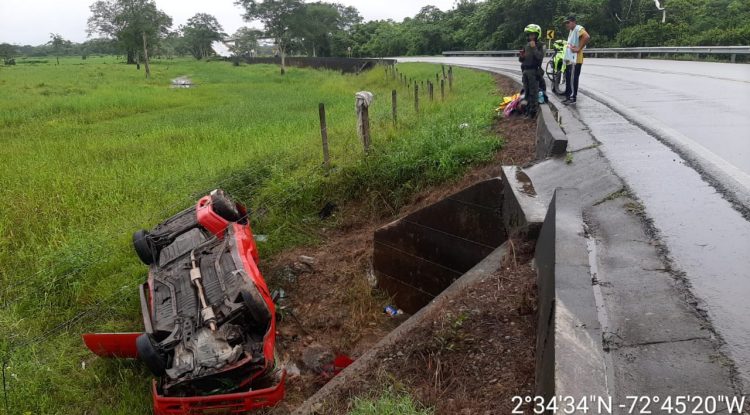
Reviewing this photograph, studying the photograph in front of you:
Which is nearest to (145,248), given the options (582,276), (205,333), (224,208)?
(224,208)

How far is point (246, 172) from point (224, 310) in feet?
15.3

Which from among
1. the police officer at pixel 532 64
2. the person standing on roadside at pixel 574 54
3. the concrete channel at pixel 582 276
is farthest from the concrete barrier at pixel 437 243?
the person standing on roadside at pixel 574 54

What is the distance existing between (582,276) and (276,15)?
150 feet

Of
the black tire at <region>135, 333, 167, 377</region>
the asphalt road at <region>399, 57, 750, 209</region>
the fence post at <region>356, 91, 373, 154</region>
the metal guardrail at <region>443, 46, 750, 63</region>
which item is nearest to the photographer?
the black tire at <region>135, 333, 167, 377</region>

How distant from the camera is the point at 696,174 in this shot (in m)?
4.59

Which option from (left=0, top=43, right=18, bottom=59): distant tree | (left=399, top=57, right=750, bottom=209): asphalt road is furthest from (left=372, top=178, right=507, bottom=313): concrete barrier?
(left=0, top=43, right=18, bottom=59): distant tree

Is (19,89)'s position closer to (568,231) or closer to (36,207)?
(36,207)

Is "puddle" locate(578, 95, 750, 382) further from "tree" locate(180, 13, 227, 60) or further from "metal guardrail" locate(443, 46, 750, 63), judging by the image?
"tree" locate(180, 13, 227, 60)

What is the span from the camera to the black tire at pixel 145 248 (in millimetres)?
5664

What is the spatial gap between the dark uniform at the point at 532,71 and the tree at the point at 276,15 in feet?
125

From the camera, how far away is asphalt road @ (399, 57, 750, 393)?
2.78 meters

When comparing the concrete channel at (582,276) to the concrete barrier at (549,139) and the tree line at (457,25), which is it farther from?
the tree line at (457,25)

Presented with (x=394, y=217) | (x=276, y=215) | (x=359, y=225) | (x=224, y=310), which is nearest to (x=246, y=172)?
(x=276, y=215)

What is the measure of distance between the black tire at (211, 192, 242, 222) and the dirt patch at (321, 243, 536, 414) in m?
3.24
